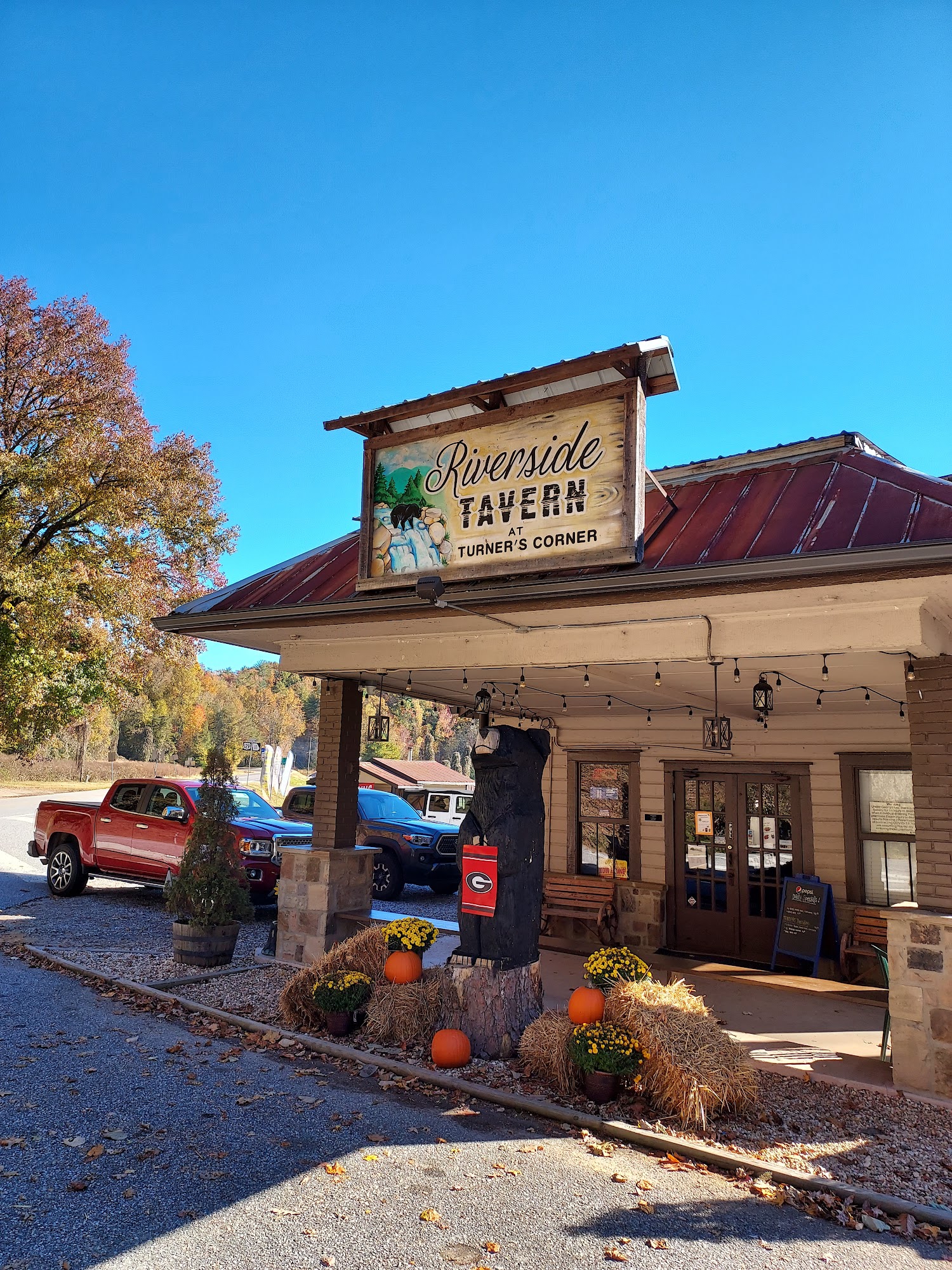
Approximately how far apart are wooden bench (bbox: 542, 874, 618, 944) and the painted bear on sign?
467 centimetres

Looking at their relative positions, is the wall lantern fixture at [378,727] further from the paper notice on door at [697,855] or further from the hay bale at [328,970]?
the paper notice on door at [697,855]

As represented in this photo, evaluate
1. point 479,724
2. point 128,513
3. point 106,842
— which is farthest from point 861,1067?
point 128,513

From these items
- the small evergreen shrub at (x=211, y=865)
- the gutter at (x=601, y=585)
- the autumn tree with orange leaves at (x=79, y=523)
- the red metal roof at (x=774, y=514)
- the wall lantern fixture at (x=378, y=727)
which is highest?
the autumn tree with orange leaves at (x=79, y=523)

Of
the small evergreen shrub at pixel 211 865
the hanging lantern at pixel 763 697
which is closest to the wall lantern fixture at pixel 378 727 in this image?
the small evergreen shrub at pixel 211 865

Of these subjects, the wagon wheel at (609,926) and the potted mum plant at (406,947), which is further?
the wagon wheel at (609,926)

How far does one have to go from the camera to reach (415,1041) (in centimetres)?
635

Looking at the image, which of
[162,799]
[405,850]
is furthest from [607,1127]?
[405,850]

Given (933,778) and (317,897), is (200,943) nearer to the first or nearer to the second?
(317,897)

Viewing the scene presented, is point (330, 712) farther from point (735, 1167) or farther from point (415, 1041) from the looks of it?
point (735, 1167)

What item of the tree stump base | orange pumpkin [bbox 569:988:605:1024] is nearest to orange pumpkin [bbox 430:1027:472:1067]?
the tree stump base

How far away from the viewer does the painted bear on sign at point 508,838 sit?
20.7 ft

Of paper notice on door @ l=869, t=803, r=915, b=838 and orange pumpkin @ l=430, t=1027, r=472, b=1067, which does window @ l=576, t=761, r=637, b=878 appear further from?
orange pumpkin @ l=430, t=1027, r=472, b=1067

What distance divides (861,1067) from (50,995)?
693 cm

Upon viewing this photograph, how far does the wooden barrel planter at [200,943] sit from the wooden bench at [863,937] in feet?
22.2
